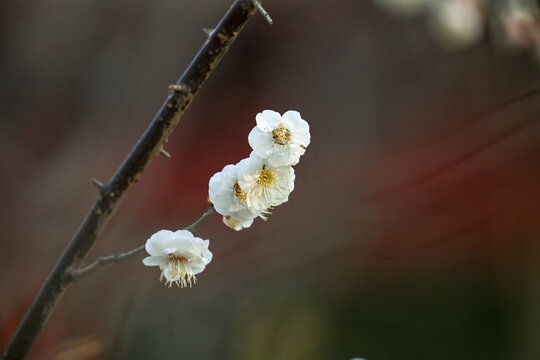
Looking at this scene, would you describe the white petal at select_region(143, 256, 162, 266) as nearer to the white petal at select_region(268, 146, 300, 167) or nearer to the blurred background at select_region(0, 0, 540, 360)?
the white petal at select_region(268, 146, 300, 167)

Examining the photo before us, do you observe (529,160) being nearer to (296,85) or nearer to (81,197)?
(296,85)

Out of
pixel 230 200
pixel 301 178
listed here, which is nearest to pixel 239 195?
pixel 230 200

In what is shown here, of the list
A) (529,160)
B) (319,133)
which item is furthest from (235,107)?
(529,160)

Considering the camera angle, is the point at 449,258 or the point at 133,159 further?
the point at 449,258

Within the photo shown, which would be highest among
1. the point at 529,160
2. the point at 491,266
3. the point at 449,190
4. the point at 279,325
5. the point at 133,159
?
the point at 529,160

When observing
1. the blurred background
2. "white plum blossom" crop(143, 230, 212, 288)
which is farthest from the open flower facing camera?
the blurred background

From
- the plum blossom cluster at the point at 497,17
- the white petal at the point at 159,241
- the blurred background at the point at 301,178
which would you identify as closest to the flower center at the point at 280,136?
the white petal at the point at 159,241

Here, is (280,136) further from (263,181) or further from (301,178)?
(301,178)

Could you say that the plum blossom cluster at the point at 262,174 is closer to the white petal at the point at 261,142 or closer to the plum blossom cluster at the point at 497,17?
the white petal at the point at 261,142
